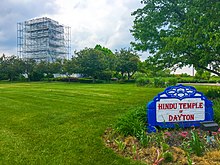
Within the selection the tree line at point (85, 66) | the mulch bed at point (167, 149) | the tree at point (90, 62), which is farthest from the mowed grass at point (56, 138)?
the tree at point (90, 62)

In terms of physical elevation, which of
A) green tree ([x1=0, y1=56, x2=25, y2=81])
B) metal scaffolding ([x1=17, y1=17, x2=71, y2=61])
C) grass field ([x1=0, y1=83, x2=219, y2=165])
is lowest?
grass field ([x1=0, y1=83, x2=219, y2=165])

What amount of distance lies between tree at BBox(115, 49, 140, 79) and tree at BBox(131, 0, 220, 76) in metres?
21.5

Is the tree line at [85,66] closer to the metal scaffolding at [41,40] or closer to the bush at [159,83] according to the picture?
the bush at [159,83]

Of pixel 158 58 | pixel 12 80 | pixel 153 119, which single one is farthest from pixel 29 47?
pixel 153 119

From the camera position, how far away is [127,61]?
3241cm

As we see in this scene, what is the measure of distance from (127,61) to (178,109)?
27.7 m

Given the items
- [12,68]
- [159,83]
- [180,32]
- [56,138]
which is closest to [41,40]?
[12,68]

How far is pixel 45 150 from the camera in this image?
4.21 meters

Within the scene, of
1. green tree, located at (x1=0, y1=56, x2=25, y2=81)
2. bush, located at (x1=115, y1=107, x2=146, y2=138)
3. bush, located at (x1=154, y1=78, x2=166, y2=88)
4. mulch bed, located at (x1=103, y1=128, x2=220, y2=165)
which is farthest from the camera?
green tree, located at (x1=0, y1=56, x2=25, y2=81)

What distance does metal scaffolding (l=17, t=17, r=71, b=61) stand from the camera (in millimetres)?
62438

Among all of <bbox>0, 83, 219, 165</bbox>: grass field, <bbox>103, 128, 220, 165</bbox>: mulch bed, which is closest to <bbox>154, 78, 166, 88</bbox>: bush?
<bbox>0, 83, 219, 165</bbox>: grass field

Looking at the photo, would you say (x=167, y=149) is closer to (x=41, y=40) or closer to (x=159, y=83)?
(x=159, y=83)

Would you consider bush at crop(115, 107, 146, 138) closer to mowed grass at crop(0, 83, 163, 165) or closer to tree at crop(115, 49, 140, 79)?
mowed grass at crop(0, 83, 163, 165)

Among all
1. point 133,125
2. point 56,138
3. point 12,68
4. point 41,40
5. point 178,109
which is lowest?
point 56,138
